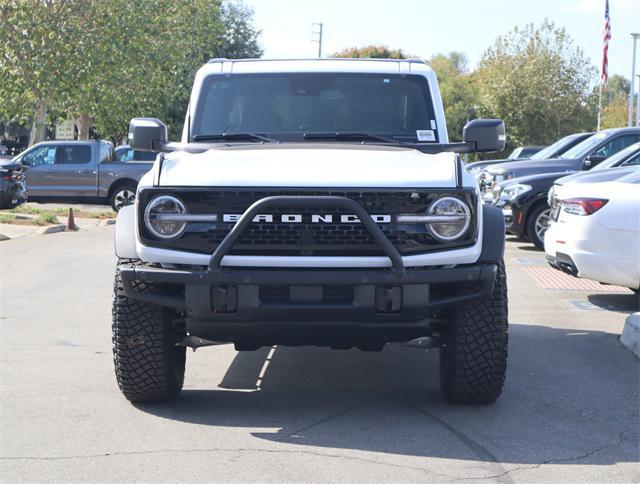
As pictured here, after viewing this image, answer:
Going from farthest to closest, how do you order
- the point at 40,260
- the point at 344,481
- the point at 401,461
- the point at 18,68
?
the point at 18,68
the point at 40,260
the point at 401,461
the point at 344,481

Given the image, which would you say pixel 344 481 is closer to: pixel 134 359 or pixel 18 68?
pixel 134 359

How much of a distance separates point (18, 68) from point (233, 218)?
27.9m

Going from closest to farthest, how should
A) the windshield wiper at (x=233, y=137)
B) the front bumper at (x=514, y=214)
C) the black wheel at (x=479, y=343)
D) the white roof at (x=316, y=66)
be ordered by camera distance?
the black wheel at (x=479, y=343), the windshield wiper at (x=233, y=137), the white roof at (x=316, y=66), the front bumper at (x=514, y=214)

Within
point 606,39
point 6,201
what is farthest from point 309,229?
point 606,39

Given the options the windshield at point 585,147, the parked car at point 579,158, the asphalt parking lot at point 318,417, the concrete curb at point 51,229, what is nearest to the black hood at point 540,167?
the parked car at point 579,158

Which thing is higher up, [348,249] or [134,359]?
[348,249]

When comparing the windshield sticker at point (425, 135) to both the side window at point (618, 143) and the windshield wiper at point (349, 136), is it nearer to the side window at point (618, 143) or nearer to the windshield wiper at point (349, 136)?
the windshield wiper at point (349, 136)

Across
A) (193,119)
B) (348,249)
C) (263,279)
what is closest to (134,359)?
(263,279)

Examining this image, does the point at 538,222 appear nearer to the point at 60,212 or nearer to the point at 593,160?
the point at 593,160

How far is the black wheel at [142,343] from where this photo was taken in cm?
598

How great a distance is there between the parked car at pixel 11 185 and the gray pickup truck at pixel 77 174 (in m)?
5.54

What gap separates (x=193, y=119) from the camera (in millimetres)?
7324

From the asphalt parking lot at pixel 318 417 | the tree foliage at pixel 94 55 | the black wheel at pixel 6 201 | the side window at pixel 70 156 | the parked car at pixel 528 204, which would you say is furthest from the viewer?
the tree foliage at pixel 94 55

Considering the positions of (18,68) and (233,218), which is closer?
(233,218)
